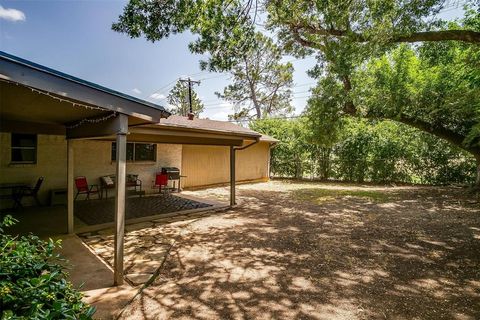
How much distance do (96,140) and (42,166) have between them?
5.79 ft

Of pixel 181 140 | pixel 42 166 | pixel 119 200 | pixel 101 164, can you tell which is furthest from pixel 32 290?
pixel 101 164

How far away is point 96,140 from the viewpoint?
29.9 ft

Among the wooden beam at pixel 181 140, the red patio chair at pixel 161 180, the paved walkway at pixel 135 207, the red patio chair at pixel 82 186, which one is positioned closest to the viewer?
the wooden beam at pixel 181 140

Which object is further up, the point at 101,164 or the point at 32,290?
the point at 101,164

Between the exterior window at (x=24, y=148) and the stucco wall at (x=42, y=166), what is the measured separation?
12cm

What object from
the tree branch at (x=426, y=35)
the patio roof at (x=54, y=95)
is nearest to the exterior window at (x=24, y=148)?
the patio roof at (x=54, y=95)

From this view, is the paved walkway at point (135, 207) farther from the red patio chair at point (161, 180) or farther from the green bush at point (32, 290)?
the green bush at point (32, 290)

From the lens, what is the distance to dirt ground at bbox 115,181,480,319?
10.2 feet

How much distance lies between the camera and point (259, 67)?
2338cm

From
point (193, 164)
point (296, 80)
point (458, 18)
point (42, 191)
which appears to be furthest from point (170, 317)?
point (296, 80)

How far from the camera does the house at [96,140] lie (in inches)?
123

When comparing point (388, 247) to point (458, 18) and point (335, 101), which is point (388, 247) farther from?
point (458, 18)

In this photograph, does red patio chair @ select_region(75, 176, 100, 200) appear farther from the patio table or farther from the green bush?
the green bush

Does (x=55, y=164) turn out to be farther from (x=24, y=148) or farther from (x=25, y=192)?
(x=25, y=192)
